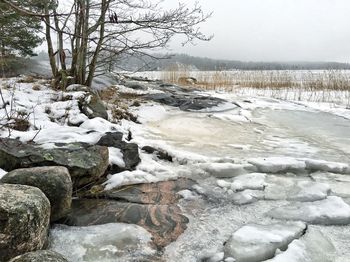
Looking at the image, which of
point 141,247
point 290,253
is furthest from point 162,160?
point 290,253

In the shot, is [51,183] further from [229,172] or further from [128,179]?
[229,172]

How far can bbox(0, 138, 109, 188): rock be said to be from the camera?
9.51 ft

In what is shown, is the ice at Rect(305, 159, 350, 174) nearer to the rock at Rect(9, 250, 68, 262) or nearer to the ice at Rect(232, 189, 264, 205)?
the ice at Rect(232, 189, 264, 205)

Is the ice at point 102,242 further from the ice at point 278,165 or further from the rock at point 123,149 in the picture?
the ice at point 278,165

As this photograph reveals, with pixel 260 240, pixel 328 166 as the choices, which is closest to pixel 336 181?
pixel 328 166

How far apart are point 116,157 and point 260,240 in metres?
1.79

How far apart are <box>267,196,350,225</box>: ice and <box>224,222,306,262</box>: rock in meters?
0.14

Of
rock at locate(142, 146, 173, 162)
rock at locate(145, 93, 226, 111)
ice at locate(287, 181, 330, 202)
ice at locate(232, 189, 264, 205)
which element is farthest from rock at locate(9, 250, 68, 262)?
rock at locate(145, 93, 226, 111)

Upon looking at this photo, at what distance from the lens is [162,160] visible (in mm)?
3869

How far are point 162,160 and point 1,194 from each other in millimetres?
2111

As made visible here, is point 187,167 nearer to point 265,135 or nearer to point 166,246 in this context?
point 166,246

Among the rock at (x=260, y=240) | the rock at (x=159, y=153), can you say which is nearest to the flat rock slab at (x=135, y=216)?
the rock at (x=260, y=240)

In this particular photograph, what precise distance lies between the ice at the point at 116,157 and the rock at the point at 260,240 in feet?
4.99

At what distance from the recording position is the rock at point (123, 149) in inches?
135
